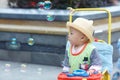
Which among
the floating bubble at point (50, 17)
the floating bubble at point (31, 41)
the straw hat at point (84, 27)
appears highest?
the straw hat at point (84, 27)

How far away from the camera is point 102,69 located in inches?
184

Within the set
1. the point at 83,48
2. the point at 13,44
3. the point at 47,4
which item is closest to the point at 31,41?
the point at 13,44

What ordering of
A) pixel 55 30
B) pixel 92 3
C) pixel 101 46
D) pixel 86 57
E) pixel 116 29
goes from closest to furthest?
pixel 86 57, pixel 101 46, pixel 55 30, pixel 116 29, pixel 92 3

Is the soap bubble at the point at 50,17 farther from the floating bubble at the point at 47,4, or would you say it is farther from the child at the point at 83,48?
the child at the point at 83,48

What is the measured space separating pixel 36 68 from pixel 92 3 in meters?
2.07

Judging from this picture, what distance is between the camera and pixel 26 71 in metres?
7.03

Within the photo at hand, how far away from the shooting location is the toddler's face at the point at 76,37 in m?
4.39

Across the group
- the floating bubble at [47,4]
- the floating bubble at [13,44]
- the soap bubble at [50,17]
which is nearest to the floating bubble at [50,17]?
the soap bubble at [50,17]

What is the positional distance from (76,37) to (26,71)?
2.80m

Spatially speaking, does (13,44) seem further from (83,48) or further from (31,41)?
(83,48)

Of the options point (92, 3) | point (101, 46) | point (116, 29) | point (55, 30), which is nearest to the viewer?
point (101, 46)

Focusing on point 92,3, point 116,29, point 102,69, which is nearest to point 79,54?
point 102,69

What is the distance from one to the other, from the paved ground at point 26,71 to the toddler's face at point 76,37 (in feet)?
7.24

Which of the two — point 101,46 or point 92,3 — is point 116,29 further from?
point 101,46
